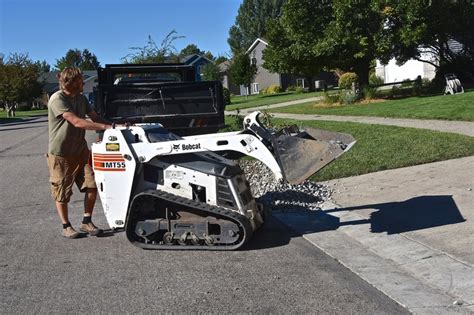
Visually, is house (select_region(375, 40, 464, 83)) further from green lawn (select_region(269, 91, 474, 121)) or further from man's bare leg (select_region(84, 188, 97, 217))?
man's bare leg (select_region(84, 188, 97, 217))

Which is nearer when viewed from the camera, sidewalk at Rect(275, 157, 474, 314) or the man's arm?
sidewalk at Rect(275, 157, 474, 314)

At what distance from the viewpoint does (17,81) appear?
61719 mm

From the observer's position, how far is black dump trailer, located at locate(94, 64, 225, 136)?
32.5ft

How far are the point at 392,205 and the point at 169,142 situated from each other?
294cm

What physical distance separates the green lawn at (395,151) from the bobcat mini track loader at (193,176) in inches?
137

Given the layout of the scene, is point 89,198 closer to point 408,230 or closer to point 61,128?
point 61,128

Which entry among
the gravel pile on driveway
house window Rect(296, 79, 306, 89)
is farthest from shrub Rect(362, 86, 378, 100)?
house window Rect(296, 79, 306, 89)

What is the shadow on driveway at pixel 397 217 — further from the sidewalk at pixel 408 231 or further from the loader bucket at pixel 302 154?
the loader bucket at pixel 302 154

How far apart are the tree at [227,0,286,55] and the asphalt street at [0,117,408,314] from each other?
85.8 meters

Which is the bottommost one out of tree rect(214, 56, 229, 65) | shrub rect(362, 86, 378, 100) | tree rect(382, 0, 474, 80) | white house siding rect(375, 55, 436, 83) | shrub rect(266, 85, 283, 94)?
shrub rect(362, 86, 378, 100)

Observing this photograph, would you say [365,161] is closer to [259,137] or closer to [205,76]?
[259,137]

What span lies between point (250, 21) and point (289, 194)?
88.5 metres

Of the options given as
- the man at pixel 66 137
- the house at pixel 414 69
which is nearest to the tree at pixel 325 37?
the house at pixel 414 69

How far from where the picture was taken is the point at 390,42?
75.0ft
